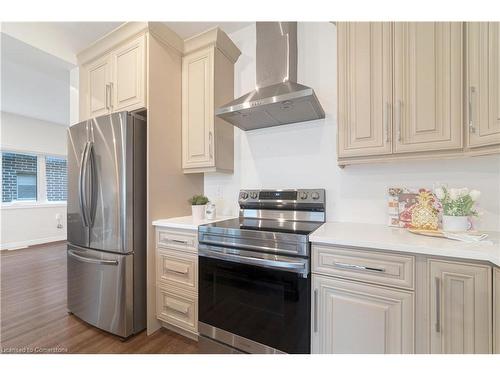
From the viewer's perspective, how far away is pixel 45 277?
289 cm

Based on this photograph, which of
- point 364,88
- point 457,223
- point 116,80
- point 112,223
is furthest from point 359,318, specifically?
point 116,80

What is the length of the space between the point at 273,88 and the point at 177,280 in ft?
5.23

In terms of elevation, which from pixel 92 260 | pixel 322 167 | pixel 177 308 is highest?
pixel 322 167

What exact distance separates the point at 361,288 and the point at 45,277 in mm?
3705

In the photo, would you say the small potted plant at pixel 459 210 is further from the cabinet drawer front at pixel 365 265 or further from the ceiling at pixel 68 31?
the ceiling at pixel 68 31

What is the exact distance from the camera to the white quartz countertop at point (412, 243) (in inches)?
35.8

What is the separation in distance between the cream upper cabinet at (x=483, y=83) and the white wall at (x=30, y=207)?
20.9 feet

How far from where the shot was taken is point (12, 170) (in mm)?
4348

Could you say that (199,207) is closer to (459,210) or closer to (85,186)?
(85,186)

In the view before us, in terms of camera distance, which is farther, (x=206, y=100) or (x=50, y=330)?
(x=206, y=100)

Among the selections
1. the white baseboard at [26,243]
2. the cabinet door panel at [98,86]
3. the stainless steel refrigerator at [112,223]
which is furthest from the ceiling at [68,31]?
the white baseboard at [26,243]
